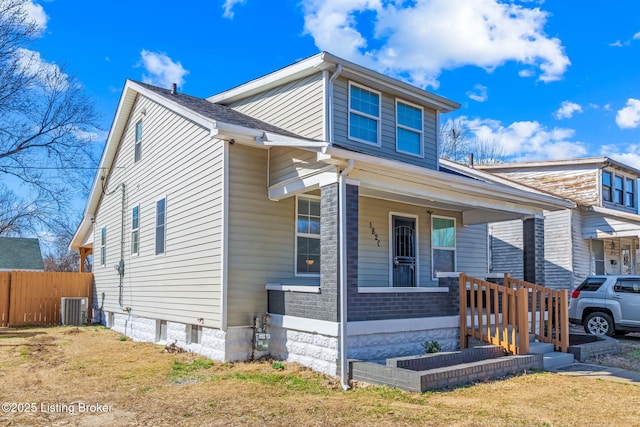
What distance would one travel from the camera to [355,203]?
26.3 feet

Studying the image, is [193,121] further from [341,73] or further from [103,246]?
[103,246]

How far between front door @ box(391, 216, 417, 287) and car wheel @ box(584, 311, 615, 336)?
469 cm

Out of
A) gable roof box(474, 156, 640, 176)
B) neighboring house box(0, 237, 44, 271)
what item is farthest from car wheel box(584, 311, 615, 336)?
neighboring house box(0, 237, 44, 271)

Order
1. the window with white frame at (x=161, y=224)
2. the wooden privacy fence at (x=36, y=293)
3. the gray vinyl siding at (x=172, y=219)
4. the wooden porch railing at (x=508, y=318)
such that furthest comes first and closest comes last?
the wooden privacy fence at (x=36, y=293) < the window with white frame at (x=161, y=224) < the gray vinyl siding at (x=172, y=219) < the wooden porch railing at (x=508, y=318)

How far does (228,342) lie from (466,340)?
13.9ft

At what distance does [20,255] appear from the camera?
1268 inches

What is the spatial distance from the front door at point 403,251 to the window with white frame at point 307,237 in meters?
2.23

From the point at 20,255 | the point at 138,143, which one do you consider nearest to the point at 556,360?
the point at 138,143

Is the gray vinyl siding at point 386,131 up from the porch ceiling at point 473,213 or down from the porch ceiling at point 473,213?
up

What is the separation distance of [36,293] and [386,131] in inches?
555

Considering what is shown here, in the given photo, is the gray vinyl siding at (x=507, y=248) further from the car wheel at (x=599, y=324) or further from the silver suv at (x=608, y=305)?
the car wheel at (x=599, y=324)

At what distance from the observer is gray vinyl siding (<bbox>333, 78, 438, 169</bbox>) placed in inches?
411

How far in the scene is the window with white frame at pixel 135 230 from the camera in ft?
44.8

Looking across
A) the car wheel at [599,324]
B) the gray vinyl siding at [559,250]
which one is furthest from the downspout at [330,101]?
the gray vinyl siding at [559,250]
